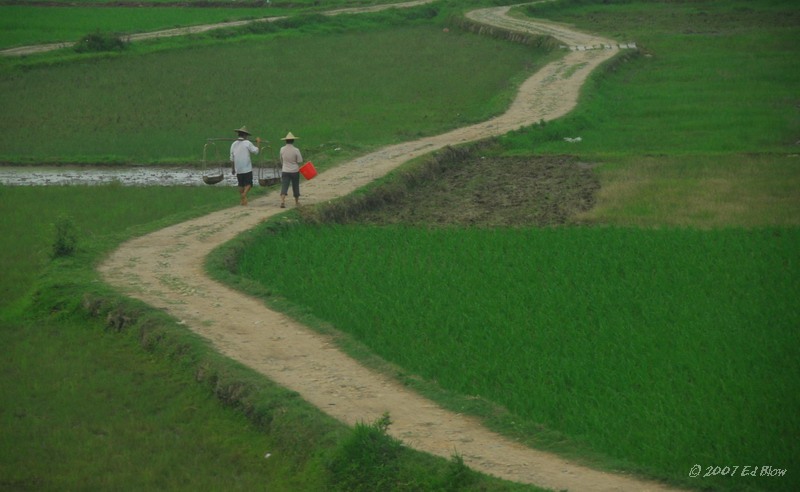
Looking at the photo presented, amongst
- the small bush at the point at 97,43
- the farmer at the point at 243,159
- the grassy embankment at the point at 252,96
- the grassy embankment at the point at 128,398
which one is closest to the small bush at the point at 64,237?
the grassy embankment at the point at 128,398

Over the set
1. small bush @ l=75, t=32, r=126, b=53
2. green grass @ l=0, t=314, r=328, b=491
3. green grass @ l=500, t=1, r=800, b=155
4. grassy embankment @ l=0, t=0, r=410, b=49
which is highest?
grassy embankment @ l=0, t=0, r=410, b=49

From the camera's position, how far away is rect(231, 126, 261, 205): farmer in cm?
1366

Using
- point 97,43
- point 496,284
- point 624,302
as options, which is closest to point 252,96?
point 97,43

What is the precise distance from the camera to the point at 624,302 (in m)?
10.0

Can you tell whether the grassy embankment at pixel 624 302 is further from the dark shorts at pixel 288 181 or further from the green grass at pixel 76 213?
the green grass at pixel 76 213

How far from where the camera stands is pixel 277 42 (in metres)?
32.5

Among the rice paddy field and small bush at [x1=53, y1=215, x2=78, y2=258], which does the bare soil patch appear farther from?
small bush at [x1=53, y1=215, x2=78, y2=258]

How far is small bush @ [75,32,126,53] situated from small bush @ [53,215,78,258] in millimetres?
18076

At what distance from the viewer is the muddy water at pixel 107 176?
1639 centimetres

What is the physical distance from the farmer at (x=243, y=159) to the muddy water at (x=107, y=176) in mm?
2136

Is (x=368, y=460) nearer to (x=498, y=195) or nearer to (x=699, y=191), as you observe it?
(x=498, y=195)

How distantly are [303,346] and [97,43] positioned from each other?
2160cm

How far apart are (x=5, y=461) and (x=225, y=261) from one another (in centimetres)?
459

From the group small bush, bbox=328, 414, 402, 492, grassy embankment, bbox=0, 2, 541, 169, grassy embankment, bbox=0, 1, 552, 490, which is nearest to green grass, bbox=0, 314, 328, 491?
grassy embankment, bbox=0, 1, 552, 490
